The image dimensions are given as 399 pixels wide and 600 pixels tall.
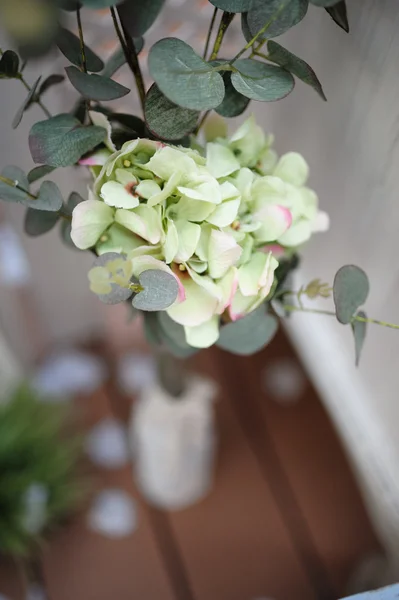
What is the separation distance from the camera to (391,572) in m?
0.85

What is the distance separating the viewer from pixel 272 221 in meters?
0.48

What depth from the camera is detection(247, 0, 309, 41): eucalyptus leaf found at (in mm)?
400

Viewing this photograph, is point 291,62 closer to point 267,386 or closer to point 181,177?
point 181,177

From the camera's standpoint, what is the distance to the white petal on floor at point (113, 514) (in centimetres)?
98

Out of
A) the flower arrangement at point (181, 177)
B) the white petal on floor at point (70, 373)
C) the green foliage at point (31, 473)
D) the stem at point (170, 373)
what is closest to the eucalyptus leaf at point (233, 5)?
the flower arrangement at point (181, 177)

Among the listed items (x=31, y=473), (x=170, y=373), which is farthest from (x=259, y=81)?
(x=31, y=473)

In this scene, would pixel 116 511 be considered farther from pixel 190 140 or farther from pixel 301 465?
pixel 190 140

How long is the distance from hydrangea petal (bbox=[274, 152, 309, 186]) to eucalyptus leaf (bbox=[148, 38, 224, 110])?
0.12 metres

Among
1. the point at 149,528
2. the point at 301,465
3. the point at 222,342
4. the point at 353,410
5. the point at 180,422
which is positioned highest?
the point at 222,342

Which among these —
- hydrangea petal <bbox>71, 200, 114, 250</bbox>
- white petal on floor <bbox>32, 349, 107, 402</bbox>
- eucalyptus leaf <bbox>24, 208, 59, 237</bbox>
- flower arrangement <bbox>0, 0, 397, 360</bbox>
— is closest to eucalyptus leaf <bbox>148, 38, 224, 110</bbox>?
flower arrangement <bbox>0, 0, 397, 360</bbox>

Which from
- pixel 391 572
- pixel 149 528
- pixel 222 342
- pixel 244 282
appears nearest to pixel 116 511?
pixel 149 528

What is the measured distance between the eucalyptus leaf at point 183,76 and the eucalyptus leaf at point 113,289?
0.11 metres

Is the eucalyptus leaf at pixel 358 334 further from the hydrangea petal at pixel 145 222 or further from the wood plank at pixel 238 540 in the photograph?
the wood plank at pixel 238 540

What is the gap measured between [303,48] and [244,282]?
32 cm
